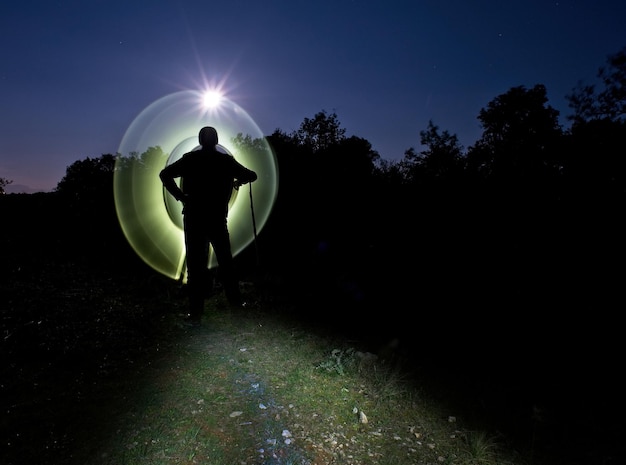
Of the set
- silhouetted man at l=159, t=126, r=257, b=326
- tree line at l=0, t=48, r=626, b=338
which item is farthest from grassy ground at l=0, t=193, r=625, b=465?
tree line at l=0, t=48, r=626, b=338

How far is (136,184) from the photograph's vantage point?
25.7 ft

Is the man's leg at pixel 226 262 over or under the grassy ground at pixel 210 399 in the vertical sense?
over

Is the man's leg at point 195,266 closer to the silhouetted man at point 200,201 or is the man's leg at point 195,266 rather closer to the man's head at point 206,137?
the silhouetted man at point 200,201

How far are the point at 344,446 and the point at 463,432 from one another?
102 cm

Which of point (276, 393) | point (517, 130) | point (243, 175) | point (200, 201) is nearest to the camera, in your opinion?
point (276, 393)

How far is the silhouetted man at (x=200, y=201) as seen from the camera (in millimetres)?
4910

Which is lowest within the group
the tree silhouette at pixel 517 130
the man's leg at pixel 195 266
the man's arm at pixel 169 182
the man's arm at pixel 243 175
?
the man's leg at pixel 195 266

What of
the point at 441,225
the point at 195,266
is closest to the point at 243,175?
the point at 195,266

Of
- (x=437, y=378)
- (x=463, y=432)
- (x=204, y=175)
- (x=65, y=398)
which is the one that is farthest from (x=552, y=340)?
(x=65, y=398)

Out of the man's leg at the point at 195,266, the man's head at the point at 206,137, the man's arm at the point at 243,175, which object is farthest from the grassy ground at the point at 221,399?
the man's head at the point at 206,137

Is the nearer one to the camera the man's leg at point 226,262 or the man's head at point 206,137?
the man's head at point 206,137

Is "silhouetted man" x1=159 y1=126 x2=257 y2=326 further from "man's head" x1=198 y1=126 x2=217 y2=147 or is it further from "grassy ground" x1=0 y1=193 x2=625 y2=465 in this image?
"grassy ground" x1=0 y1=193 x2=625 y2=465

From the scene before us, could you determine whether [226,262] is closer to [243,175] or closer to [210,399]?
[243,175]

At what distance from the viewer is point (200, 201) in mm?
4922
